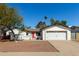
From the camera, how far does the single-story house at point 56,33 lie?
43.0 m

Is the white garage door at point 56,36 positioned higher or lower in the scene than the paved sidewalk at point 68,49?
lower

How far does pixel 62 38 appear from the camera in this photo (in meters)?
43.0

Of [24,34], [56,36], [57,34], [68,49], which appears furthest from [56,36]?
[68,49]

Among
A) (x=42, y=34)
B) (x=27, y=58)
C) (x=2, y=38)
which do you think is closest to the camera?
(x=27, y=58)

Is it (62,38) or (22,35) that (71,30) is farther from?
(22,35)

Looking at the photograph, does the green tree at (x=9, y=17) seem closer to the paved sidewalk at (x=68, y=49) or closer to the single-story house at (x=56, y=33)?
the single-story house at (x=56, y=33)

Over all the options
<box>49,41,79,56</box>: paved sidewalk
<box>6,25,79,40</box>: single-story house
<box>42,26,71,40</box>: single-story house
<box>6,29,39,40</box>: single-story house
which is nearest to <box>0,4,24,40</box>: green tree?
<box>6,29,39,40</box>: single-story house

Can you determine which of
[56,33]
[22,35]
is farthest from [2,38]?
[56,33]

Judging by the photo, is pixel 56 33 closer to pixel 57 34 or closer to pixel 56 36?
pixel 57 34

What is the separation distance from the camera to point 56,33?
43.1 m

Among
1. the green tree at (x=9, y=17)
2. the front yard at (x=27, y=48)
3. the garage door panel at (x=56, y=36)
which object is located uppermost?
the green tree at (x=9, y=17)

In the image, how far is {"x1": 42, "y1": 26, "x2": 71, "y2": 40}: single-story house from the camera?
42969mm

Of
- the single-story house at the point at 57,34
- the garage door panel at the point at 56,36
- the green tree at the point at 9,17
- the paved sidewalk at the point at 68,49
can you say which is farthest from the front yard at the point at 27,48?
the garage door panel at the point at 56,36

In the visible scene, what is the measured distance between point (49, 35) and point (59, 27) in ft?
8.32
